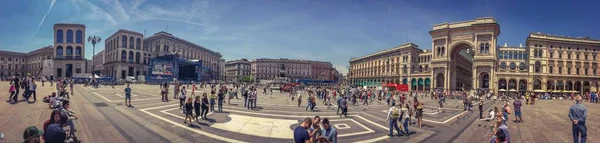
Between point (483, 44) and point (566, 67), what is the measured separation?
75.4ft

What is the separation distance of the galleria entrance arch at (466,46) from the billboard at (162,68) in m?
65.0

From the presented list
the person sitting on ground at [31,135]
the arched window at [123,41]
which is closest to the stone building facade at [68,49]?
the arched window at [123,41]

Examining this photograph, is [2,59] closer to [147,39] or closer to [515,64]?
[147,39]

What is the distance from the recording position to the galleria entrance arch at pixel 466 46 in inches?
2144

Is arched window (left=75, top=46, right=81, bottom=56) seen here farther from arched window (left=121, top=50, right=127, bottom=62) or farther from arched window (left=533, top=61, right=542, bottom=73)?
arched window (left=533, top=61, right=542, bottom=73)

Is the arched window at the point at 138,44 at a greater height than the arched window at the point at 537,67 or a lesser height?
greater

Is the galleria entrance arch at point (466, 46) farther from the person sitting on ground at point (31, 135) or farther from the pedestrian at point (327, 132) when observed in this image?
the person sitting on ground at point (31, 135)

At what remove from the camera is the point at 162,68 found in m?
60.7

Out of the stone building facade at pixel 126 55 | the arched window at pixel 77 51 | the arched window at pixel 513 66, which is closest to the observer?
the arched window at pixel 513 66

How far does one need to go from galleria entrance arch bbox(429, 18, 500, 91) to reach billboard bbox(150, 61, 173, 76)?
6504 centimetres

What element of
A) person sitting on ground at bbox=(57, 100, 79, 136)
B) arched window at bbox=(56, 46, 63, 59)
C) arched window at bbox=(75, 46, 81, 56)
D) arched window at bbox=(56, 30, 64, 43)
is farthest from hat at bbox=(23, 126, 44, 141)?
arched window at bbox=(56, 46, 63, 59)

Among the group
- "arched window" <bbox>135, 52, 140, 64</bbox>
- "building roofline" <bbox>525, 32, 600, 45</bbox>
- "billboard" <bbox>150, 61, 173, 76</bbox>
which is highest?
"building roofline" <bbox>525, 32, 600, 45</bbox>

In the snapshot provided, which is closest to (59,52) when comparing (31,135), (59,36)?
(59,36)

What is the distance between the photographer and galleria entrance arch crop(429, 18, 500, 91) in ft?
179
